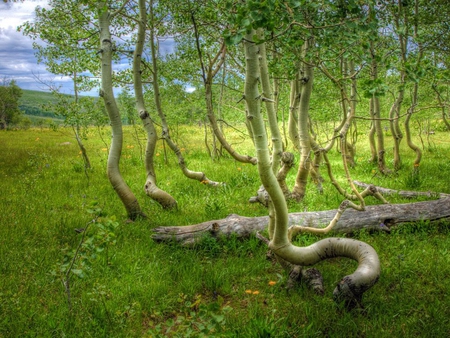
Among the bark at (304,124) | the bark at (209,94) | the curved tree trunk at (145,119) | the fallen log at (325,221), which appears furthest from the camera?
the bark at (209,94)

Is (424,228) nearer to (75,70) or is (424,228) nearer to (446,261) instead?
(446,261)

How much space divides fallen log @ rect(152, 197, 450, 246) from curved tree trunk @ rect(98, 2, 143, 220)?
1.29 meters

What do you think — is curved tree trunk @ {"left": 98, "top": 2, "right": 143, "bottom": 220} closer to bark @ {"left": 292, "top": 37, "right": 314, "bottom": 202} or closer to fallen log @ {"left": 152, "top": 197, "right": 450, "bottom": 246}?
fallen log @ {"left": 152, "top": 197, "right": 450, "bottom": 246}

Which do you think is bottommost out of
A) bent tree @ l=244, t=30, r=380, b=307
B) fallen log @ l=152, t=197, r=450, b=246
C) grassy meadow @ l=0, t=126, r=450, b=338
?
grassy meadow @ l=0, t=126, r=450, b=338

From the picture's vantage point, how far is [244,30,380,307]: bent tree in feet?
9.81

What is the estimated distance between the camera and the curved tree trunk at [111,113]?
6246 millimetres

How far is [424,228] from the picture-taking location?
5.89 metres

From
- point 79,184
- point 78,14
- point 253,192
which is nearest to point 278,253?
point 253,192

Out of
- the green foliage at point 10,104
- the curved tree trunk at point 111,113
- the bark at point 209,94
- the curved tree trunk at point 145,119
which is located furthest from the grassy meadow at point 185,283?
the green foliage at point 10,104

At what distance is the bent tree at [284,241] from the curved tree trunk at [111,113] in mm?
3702

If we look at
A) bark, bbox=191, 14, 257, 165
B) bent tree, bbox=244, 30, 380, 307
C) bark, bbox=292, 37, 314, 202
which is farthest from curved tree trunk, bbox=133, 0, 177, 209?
bent tree, bbox=244, 30, 380, 307

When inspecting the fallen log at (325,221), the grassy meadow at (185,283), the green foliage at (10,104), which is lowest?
the grassy meadow at (185,283)

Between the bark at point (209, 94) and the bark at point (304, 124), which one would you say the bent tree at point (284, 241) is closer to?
the bark at point (304, 124)

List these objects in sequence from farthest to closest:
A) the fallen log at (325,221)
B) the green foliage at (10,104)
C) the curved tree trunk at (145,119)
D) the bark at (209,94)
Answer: the green foliage at (10,104) → the bark at (209,94) → the curved tree trunk at (145,119) → the fallen log at (325,221)
